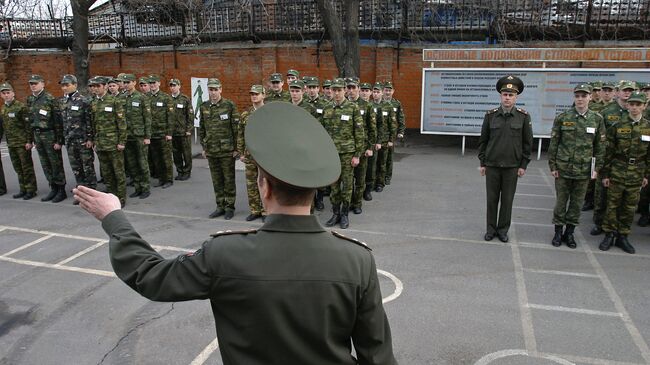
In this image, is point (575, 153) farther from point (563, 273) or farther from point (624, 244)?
point (563, 273)

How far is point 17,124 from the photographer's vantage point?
8.75m

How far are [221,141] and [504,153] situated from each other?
415 cm

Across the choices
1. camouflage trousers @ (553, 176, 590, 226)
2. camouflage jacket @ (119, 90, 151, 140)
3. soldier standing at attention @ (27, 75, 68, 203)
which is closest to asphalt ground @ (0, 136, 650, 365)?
camouflage trousers @ (553, 176, 590, 226)

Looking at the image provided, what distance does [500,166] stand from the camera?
249 inches

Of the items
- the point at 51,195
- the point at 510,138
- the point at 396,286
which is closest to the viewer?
the point at 396,286

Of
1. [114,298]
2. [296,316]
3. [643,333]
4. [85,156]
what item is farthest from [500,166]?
[85,156]

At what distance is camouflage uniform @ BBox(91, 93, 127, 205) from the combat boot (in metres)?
7.55

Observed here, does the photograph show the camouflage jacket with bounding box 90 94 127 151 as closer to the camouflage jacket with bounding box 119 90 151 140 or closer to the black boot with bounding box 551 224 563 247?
the camouflage jacket with bounding box 119 90 151 140

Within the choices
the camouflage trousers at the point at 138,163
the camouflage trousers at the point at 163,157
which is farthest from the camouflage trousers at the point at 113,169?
the camouflage trousers at the point at 163,157

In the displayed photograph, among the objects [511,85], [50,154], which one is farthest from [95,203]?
[50,154]

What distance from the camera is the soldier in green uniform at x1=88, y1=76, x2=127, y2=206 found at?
810cm

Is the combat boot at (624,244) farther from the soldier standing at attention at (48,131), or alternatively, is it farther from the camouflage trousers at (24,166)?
the camouflage trousers at (24,166)

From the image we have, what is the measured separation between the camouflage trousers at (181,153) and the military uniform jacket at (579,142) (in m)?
7.43

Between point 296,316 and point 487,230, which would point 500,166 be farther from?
point 296,316
